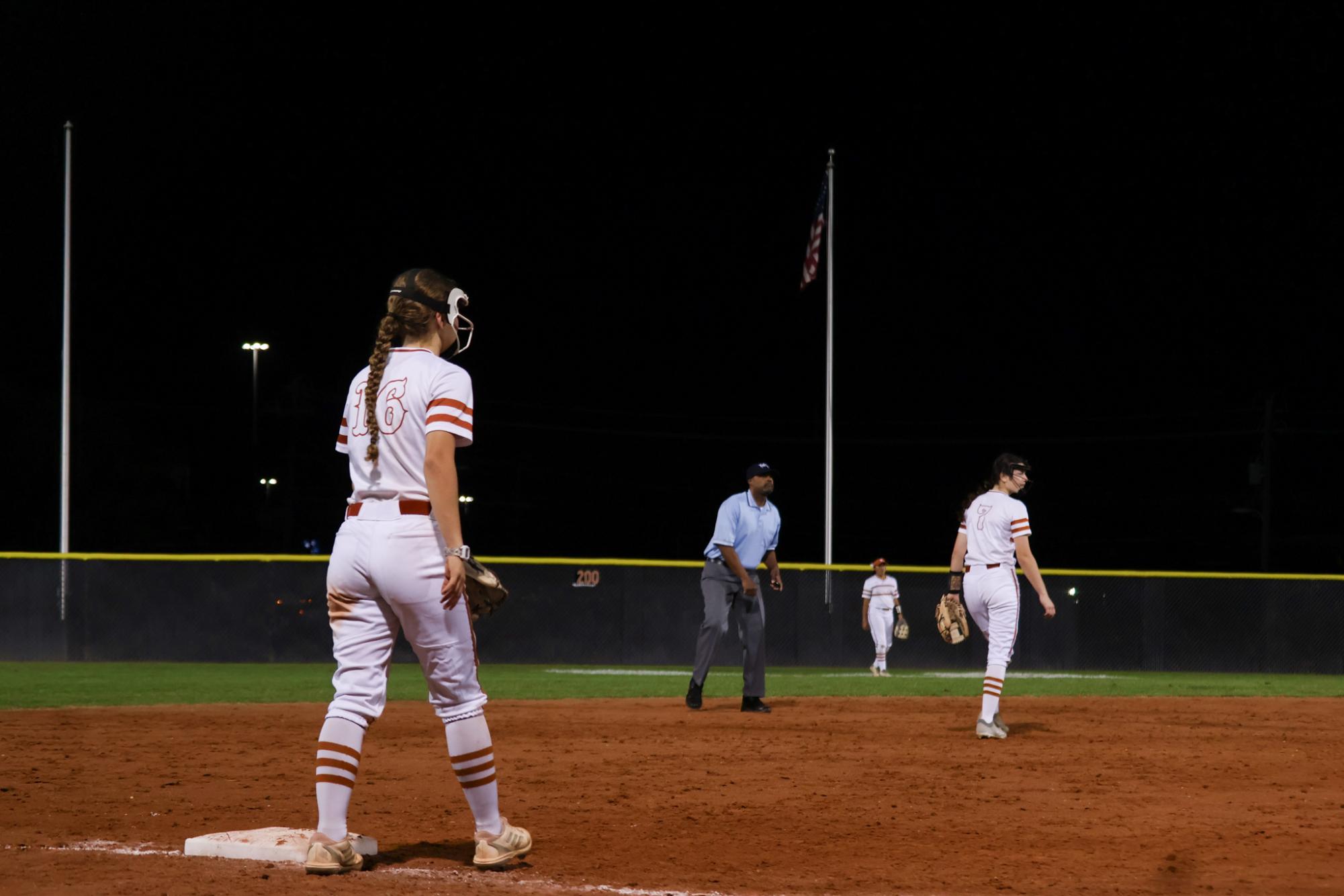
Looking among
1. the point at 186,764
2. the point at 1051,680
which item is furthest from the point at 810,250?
the point at 186,764

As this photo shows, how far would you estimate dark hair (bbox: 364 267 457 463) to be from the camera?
5.03 meters

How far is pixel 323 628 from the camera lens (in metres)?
21.3

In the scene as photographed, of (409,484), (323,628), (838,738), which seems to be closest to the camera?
(409,484)

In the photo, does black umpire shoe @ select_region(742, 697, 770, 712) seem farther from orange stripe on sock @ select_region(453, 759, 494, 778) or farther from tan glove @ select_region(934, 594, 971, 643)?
orange stripe on sock @ select_region(453, 759, 494, 778)

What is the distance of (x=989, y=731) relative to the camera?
9.74m

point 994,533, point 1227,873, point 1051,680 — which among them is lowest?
point 1051,680

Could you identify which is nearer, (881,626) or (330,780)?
(330,780)

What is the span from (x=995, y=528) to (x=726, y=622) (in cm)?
293

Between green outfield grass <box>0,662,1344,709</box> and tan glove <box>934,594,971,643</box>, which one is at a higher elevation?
tan glove <box>934,594,971,643</box>

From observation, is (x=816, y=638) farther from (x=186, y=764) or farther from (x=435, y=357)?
(x=435, y=357)

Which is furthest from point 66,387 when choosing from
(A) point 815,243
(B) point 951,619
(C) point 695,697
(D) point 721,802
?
(D) point 721,802

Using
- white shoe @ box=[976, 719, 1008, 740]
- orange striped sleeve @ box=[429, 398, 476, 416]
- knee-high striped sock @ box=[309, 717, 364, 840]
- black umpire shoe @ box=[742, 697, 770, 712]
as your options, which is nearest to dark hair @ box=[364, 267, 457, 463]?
orange striped sleeve @ box=[429, 398, 476, 416]

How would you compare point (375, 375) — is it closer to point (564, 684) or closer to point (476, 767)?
point (476, 767)

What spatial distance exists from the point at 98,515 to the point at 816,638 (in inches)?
1807
